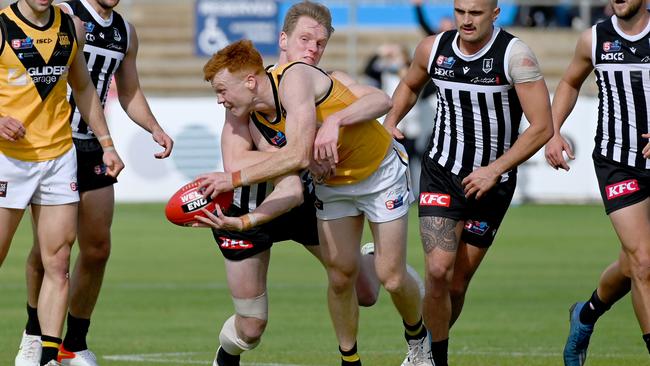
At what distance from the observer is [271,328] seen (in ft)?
38.4

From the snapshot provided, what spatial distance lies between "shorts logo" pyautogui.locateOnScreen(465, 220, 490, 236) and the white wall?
43.1ft

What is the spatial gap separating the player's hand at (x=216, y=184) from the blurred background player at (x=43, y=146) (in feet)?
4.40

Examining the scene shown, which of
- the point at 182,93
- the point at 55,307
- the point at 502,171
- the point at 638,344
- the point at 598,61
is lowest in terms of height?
the point at 182,93

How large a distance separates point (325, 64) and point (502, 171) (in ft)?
63.8

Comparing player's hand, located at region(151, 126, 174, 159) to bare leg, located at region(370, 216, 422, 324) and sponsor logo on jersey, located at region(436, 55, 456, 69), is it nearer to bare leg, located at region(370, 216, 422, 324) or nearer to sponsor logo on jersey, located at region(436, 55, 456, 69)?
bare leg, located at region(370, 216, 422, 324)

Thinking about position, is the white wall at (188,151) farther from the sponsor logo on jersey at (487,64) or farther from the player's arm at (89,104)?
the sponsor logo on jersey at (487,64)

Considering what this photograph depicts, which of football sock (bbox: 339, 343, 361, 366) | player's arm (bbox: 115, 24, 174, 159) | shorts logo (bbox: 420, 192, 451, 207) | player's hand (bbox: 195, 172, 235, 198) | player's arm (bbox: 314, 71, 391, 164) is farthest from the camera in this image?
player's arm (bbox: 115, 24, 174, 159)

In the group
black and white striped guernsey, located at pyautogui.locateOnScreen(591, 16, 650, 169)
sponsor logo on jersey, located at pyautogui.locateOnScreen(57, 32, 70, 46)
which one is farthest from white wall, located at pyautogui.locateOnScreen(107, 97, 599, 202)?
black and white striped guernsey, located at pyautogui.locateOnScreen(591, 16, 650, 169)

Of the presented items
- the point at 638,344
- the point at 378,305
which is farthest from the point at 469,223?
the point at 378,305

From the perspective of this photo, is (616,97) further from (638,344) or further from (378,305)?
(378,305)

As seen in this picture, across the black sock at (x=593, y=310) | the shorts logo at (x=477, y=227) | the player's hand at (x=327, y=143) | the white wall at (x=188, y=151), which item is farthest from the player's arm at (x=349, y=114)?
the white wall at (x=188, y=151)

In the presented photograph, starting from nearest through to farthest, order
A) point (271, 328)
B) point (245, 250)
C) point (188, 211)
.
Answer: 1. point (188, 211)
2. point (245, 250)
3. point (271, 328)

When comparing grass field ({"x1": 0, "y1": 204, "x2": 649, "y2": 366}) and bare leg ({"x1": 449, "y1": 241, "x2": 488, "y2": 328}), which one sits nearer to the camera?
bare leg ({"x1": 449, "y1": 241, "x2": 488, "y2": 328})

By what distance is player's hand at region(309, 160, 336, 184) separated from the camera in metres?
8.20
